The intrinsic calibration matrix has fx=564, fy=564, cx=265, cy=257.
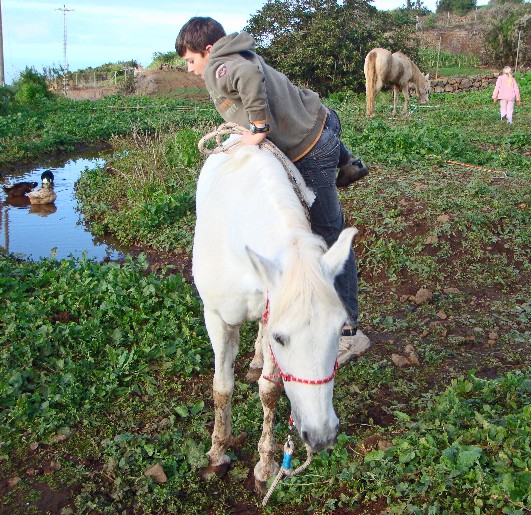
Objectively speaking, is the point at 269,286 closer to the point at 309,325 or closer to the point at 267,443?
the point at 309,325

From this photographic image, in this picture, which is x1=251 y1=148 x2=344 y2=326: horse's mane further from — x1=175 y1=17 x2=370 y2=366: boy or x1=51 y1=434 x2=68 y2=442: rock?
x1=51 y1=434 x2=68 y2=442: rock

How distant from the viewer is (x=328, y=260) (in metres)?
2.00

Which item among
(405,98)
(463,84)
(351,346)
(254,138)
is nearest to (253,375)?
(351,346)

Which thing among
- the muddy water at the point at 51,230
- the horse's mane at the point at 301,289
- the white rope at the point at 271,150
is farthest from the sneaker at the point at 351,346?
the muddy water at the point at 51,230

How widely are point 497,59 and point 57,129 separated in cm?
2160

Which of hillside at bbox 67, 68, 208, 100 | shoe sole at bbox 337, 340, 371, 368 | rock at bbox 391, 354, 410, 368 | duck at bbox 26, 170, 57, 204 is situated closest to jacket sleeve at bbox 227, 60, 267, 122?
shoe sole at bbox 337, 340, 371, 368

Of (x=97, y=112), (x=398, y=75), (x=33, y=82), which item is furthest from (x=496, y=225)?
(x=33, y=82)

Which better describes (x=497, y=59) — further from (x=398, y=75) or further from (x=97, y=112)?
(x=97, y=112)

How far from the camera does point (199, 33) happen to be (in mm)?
3018

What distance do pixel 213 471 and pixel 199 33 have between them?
7.58 ft

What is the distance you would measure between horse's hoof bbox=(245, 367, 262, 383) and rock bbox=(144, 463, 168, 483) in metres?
1.01

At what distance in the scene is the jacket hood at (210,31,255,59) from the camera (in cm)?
290

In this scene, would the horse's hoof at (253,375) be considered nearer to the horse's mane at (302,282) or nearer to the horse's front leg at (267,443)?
the horse's front leg at (267,443)

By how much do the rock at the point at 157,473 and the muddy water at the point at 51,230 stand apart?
3.38m
